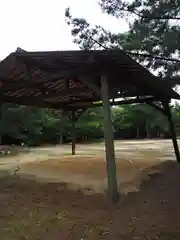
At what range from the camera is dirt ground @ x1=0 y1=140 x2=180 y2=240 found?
430cm

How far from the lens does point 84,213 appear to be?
509cm

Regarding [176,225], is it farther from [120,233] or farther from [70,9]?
[70,9]

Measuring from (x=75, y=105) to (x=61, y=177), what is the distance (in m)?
4.93

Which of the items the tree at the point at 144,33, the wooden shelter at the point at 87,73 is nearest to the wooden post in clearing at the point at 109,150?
the wooden shelter at the point at 87,73

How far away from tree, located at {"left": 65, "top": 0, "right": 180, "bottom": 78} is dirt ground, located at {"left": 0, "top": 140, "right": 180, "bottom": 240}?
236 cm

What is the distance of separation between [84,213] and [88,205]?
426 millimetres

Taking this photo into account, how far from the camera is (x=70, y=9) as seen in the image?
22.0 feet

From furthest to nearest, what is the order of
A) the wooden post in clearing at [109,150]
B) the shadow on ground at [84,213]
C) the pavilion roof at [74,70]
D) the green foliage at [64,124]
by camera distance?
the green foliage at [64,124], the wooden post in clearing at [109,150], the pavilion roof at [74,70], the shadow on ground at [84,213]

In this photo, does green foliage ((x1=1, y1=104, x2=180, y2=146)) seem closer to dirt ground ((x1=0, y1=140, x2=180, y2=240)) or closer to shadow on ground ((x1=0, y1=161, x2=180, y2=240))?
dirt ground ((x1=0, y1=140, x2=180, y2=240))

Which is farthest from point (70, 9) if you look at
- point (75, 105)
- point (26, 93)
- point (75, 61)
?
point (75, 105)

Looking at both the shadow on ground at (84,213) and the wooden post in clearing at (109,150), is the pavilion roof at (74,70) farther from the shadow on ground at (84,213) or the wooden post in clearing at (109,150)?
the shadow on ground at (84,213)

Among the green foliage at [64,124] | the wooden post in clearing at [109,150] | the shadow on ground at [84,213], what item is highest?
the green foliage at [64,124]

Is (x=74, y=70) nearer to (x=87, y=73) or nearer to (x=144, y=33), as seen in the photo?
(x=87, y=73)

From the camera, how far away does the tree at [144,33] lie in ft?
18.8
